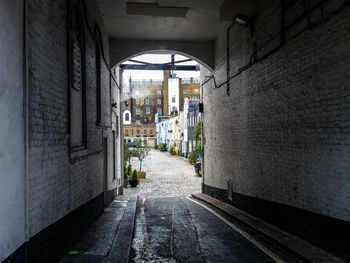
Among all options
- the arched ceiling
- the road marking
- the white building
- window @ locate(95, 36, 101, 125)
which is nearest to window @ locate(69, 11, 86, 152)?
window @ locate(95, 36, 101, 125)

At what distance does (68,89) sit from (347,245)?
17.4ft

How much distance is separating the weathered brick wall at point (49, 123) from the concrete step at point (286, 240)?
3.96 m

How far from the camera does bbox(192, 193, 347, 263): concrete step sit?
5598 millimetres

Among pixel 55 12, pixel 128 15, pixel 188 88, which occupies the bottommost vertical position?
pixel 55 12

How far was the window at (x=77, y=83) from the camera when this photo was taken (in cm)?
662

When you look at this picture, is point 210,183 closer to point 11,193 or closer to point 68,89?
point 68,89

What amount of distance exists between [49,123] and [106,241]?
2966 mm

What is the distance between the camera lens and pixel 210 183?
1416 centimetres

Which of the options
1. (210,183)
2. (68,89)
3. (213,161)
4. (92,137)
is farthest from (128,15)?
(210,183)

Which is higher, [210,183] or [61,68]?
[61,68]

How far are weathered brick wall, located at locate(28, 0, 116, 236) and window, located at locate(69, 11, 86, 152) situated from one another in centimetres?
39

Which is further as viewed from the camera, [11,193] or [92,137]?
[92,137]

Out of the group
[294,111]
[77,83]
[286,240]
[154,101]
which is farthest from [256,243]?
[154,101]

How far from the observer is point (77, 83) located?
7.11m
